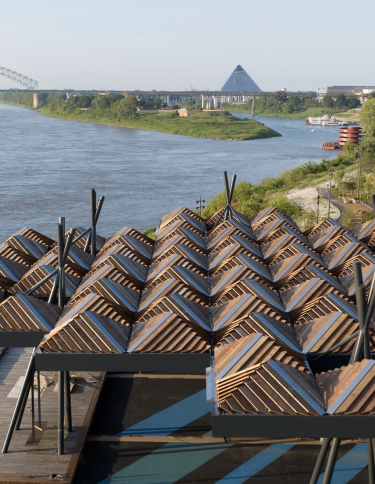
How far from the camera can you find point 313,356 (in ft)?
37.4

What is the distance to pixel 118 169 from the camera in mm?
62750

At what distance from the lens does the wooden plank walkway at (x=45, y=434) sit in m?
12.1

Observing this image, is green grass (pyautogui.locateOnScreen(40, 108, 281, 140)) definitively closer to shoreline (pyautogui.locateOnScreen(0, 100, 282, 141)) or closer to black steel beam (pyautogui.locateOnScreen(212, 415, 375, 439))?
shoreline (pyautogui.locateOnScreen(0, 100, 282, 141))

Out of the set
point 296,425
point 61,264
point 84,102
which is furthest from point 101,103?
point 296,425

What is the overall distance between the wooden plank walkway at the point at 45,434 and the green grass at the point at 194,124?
83419 millimetres

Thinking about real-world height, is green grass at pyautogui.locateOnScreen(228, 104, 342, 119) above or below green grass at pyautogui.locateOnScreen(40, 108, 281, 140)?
above

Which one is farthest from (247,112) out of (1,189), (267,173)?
(1,189)

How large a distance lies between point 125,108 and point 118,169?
186 feet

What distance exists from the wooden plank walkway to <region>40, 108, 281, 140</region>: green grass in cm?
8342

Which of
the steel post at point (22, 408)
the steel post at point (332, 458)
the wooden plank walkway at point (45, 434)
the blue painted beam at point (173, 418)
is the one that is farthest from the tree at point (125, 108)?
the steel post at point (332, 458)

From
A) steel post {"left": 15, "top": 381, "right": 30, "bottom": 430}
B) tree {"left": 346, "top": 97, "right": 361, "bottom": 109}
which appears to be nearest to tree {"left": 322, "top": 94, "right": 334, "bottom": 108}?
tree {"left": 346, "top": 97, "right": 361, "bottom": 109}

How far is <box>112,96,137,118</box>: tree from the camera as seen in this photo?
116 m

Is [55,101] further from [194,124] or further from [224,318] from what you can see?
[224,318]

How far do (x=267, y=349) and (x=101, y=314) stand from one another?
3880 millimetres
